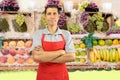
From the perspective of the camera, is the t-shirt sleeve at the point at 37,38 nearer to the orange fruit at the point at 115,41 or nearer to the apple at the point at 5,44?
the apple at the point at 5,44

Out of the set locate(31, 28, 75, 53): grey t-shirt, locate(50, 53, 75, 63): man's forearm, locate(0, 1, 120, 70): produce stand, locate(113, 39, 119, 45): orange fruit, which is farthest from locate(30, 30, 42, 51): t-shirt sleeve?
locate(113, 39, 119, 45): orange fruit

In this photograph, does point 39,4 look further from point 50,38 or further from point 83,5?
point 50,38

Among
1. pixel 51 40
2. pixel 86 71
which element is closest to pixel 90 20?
pixel 86 71

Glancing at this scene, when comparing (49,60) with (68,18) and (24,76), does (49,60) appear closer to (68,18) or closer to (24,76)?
(24,76)

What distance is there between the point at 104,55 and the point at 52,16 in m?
A: 4.43

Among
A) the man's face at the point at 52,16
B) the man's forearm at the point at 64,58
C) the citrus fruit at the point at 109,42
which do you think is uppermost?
the man's face at the point at 52,16

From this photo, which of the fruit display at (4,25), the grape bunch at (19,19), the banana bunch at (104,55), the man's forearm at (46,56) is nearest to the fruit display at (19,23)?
the grape bunch at (19,19)

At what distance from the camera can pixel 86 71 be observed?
22.5 feet

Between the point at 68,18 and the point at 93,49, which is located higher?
the point at 68,18

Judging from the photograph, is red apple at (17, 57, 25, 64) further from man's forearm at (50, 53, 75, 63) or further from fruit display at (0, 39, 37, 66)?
man's forearm at (50, 53, 75, 63)

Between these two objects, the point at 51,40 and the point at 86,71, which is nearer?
the point at 51,40

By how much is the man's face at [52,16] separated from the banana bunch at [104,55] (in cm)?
424

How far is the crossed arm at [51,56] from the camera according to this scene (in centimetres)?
272

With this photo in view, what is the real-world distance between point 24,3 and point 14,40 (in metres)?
0.93
